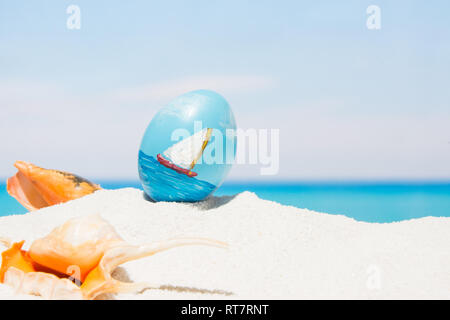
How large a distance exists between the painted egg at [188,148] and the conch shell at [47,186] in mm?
1673

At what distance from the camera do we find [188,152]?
235 inches

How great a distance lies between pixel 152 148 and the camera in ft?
20.2

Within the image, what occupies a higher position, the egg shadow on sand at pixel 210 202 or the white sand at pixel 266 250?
the egg shadow on sand at pixel 210 202

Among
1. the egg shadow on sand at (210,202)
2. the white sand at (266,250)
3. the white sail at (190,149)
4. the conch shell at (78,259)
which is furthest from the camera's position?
the egg shadow on sand at (210,202)

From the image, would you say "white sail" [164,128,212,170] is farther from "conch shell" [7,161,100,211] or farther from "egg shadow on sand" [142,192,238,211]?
"conch shell" [7,161,100,211]

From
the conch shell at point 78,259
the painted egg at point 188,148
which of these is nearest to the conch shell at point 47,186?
the painted egg at point 188,148

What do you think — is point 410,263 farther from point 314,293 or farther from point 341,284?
point 314,293

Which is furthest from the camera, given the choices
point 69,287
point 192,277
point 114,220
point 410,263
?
point 114,220

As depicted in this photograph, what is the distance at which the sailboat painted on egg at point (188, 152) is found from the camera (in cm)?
597

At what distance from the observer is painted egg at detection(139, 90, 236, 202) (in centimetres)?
599

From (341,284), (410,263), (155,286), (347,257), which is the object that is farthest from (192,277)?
(410,263)

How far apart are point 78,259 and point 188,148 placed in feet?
8.68

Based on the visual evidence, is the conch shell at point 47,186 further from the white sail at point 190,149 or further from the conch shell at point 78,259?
the conch shell at point 78,259

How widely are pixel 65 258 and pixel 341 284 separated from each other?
2.48 meters
